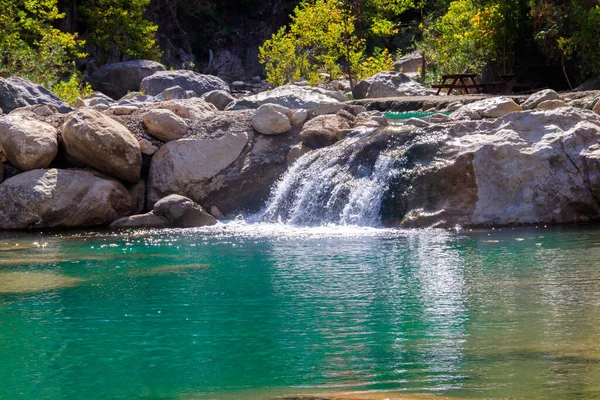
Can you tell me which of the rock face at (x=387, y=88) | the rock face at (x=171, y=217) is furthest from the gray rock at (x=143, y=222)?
the rock face at (x=387, y=88)

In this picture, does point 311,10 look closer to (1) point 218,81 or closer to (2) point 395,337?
(1) point 218,81

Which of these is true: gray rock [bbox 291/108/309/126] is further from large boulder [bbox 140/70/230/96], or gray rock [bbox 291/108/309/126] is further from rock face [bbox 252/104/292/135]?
large boulder [bbox 140/70/230/96]

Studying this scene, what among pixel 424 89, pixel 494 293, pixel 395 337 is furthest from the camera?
pixel 424 89

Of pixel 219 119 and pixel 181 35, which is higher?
pixel 181 35

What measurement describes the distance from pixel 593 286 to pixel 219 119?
9400 mm

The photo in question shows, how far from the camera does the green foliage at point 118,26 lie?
33.9 m

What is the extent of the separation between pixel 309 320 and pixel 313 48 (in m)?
24.5

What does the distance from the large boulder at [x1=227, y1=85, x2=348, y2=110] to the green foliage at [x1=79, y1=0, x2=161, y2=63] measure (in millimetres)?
16181

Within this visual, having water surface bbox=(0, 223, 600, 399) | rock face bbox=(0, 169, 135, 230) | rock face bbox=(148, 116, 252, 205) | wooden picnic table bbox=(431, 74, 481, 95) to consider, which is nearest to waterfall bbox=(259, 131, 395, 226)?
rock face bbox=(148, 116, 252, 205)

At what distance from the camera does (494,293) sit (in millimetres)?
6883

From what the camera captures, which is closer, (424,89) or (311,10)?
(424,89)

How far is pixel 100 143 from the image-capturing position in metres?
13.5

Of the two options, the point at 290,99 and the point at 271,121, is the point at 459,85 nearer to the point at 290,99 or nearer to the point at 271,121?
the point at 290,99

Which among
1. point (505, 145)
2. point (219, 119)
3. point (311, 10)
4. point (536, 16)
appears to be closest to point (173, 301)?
point (505, 145)
